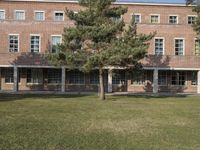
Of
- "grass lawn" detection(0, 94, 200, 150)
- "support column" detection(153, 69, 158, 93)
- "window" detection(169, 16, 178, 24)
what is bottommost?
"grass lawn" detection(0, 94, 200, 150)

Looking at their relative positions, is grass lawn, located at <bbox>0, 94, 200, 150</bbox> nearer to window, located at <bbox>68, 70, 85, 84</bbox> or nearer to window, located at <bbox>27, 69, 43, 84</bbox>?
window, located at <bbox>68, 70, 85, 84</bbox>

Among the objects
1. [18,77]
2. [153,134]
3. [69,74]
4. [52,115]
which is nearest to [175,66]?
[69,74]

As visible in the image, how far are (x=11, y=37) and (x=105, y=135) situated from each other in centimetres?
3634

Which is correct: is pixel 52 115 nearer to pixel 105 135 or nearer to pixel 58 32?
pixel 105 135

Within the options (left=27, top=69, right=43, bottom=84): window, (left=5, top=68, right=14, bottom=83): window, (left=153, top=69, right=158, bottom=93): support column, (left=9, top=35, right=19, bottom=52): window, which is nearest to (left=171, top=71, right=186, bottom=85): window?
(left=153, top=69, right=158, bottom=93): support column

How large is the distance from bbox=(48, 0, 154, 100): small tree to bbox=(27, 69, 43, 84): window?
1679 centimetres

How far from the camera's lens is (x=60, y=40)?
4997 cm

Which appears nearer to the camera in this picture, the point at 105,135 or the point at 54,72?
the point at 105,135

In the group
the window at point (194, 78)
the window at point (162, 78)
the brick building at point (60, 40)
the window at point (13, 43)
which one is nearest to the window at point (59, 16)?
the brick building at point (60, 40)

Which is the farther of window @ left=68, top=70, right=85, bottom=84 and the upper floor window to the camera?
the upper floor window

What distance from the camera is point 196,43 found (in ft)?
171

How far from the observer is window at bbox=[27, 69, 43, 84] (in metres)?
51.5

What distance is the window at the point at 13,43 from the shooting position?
49531 millimetres

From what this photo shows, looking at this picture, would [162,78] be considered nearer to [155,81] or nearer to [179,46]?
[155,81]
